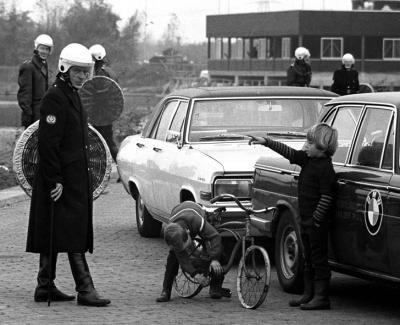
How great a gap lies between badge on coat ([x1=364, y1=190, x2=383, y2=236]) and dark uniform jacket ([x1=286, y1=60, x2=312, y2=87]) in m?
13.7

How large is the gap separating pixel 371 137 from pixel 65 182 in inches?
91.2

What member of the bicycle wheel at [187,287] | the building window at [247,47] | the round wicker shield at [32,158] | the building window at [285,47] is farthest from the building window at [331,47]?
the bicycle wheel at [187,287]

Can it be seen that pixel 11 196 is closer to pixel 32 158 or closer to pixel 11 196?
pixel 11 196

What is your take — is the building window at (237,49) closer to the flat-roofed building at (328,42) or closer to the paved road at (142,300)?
the flat-roofed building at (328,42)

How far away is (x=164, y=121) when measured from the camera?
14039mm

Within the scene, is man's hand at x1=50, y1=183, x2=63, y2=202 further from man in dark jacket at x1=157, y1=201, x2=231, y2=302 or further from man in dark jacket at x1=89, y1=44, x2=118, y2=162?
man in dark jacket at x1=89, y1=44, x2=118, y2=162

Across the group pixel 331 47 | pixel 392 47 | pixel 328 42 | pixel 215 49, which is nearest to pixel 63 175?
pixel 331 47

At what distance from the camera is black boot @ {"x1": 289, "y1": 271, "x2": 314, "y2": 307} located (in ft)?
31.9

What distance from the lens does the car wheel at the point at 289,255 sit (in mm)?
10195

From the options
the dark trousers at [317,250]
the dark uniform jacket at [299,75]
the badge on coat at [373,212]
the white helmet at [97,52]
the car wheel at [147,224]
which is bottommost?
the car wheel at [147,224]

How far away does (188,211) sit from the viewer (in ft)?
33.1

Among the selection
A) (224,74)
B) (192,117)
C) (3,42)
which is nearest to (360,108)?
(192,117)

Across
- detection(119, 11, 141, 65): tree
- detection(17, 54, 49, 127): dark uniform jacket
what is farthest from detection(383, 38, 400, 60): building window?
detection(17, 54, 49, 127): dark uniform jacket

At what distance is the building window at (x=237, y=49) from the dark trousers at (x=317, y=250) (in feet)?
306
